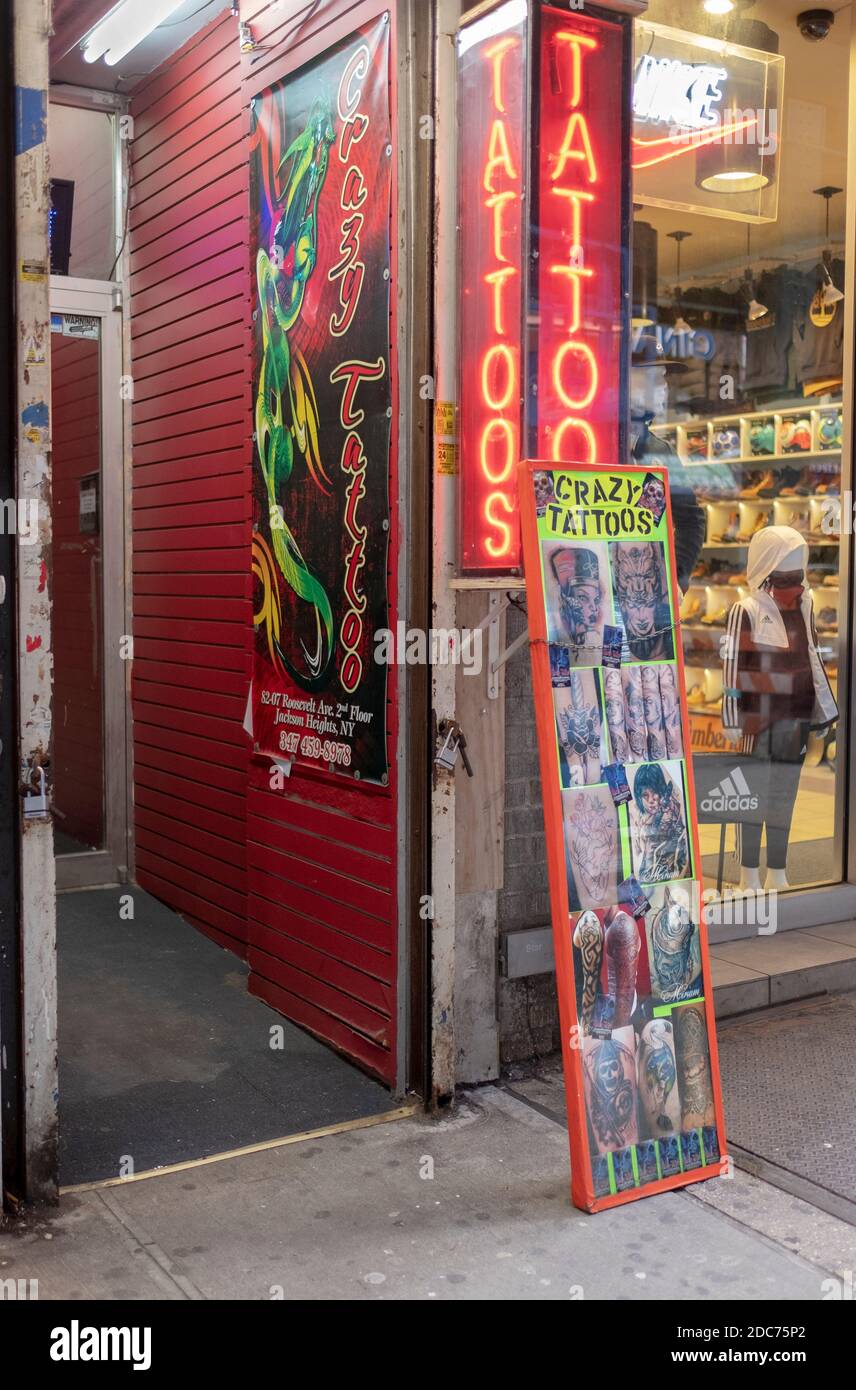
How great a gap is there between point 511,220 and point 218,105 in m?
2.29

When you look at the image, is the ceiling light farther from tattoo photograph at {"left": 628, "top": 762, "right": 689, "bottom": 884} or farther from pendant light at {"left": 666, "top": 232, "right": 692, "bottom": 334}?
tattoo photograph at {"left": 628, "top": 762, "right": 689, "bottom": 884}

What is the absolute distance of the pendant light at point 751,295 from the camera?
5.63 meters

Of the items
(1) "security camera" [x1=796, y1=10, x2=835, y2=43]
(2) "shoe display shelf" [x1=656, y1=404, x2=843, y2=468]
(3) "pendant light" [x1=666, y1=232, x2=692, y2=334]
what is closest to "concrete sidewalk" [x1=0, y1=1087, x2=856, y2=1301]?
(2) "shoe display shelf" [x1=656, y1=404, x2=843, y2=468]

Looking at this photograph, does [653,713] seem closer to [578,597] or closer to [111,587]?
[578,597]

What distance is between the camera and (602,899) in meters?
3.51

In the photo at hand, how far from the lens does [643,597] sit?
3678 millimetres

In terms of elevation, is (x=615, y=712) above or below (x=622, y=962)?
above

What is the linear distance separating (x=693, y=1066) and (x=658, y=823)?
0.68 meters

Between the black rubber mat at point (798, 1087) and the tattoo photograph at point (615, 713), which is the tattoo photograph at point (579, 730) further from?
the black rubber mat at point (798, 1087)

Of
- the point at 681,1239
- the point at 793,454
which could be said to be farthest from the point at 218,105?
the point at 681,1239

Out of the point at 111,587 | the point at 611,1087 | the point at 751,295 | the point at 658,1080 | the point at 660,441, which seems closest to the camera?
the point at 611,1087

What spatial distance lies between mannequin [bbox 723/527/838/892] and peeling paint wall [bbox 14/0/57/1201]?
3.33 m

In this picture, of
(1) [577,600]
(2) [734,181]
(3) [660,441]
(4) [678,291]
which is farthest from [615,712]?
(2) [734,181]

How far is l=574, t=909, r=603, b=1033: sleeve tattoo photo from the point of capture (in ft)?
11.3
